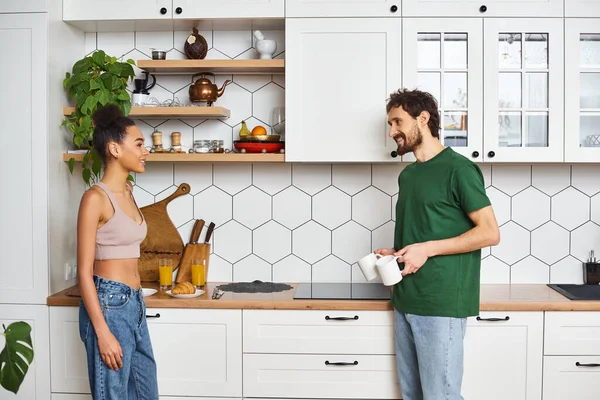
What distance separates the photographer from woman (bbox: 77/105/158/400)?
2510 millimetres

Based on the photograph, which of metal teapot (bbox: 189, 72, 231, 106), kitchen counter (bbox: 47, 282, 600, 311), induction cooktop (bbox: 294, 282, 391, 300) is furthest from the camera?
metal teapot (bbox: 189, 72, 231, 106)

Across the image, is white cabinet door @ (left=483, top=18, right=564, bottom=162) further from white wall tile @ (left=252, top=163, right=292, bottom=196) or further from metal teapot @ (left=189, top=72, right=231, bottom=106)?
metal teapot @ (left=189, top=72, right=231, bottom=106)

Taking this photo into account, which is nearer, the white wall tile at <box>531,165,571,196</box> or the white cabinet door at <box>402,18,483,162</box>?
the white cabinet door at <box>402,18,483,162</box>

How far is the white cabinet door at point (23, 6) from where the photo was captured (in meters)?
3.20

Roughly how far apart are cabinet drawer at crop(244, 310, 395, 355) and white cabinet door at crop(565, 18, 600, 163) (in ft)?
3.88

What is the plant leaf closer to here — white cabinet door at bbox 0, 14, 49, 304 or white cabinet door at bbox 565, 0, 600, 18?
white cabinet door at bbox 0, 14, 49, 304

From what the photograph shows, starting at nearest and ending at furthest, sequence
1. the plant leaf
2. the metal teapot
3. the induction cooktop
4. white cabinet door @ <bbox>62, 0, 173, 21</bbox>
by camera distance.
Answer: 1. the plant leaf
2. the induction cooktop
3. white cabinet door @ <bbox>62, 0, 173, 21</bbox>
4. the metal teapot

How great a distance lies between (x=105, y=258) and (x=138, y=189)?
1.14 meters

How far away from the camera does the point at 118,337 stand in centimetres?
258

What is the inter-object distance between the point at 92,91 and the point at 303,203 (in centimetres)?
116

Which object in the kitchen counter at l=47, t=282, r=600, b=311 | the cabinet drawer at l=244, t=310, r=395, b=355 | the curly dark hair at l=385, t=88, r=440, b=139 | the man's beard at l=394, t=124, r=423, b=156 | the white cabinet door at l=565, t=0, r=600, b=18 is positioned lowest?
the cabinet drawer at l=244, t=310, r=395, b=355

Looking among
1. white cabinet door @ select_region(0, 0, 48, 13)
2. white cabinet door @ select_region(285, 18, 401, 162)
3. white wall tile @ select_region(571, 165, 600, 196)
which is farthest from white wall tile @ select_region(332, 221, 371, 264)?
white cabinet door @ select_region(0, 0, 48, 13)

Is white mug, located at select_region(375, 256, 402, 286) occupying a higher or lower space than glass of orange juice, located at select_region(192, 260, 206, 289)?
higher

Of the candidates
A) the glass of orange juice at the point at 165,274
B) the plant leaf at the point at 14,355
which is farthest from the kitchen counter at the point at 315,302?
the plant leaf at the point at 14,355
